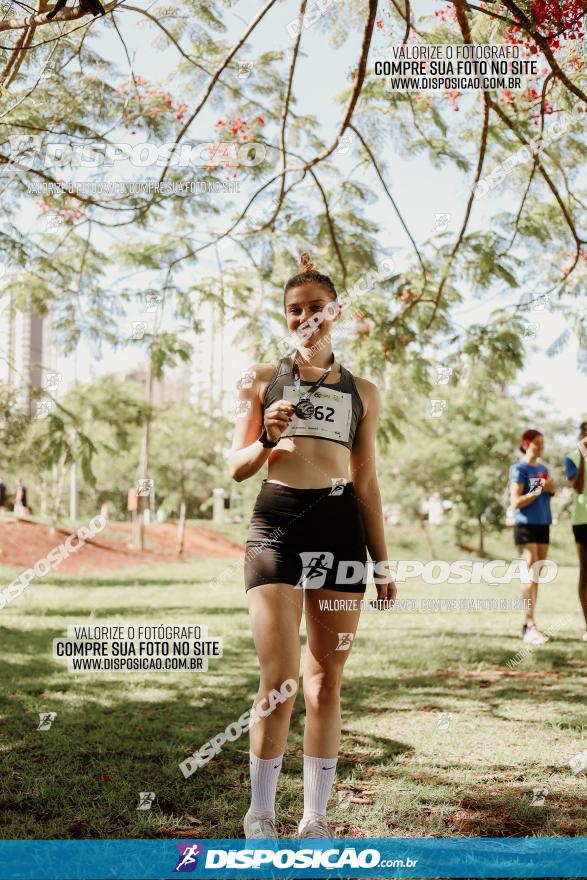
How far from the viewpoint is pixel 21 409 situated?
959 cm

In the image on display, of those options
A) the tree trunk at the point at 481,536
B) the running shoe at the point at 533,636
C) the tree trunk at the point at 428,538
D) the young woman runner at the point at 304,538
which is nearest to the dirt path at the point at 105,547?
the tree trunk at the point at 428,538

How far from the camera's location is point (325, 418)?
308 centimetres

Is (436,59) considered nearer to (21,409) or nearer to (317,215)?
(317,215)

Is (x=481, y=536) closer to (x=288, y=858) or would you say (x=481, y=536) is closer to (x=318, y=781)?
(x=318, y=781)

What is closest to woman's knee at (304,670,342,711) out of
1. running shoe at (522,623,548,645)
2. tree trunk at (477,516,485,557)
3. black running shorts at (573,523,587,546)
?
black running shorts at (573,523,587,546)

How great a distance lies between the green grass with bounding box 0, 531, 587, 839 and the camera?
3377 millimetres

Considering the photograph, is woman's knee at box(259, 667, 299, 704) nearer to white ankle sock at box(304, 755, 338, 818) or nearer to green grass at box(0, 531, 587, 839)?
white ankle sock at box(304, 755, 338, 818)

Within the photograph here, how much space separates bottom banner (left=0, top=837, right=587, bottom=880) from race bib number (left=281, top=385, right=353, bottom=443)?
143cm

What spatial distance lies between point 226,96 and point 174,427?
51.4 ft

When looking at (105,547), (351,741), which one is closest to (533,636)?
(351,741)

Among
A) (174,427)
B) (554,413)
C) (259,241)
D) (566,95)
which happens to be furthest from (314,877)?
(554,413)

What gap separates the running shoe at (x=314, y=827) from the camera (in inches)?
117

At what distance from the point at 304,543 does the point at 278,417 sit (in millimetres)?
464

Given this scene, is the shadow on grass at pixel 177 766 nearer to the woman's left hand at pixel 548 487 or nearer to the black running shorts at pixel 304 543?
the black running shorts at pixel 304 543
